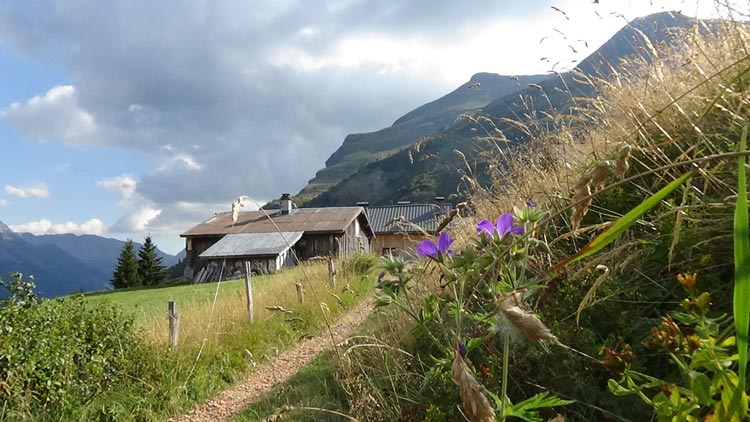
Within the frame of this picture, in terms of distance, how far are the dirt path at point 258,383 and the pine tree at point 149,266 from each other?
1411 inches

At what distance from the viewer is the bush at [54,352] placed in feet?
15.5

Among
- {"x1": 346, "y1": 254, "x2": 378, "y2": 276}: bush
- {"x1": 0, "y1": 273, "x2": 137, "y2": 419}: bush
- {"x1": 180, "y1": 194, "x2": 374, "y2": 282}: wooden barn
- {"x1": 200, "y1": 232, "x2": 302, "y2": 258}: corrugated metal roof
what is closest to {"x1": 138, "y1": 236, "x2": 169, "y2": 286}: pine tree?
{"x1": 180, "y1": 194, "x2": 374, "y2": 282}: wooden barn

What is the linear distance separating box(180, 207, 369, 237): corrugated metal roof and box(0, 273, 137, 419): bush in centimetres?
2555

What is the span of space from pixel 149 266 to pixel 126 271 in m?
2.41

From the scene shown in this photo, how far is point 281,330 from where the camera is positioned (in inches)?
355

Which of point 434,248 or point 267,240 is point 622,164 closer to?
point 434,248

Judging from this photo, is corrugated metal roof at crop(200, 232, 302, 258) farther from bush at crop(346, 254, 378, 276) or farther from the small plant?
the small plant

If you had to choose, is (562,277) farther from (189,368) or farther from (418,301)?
(189,368)

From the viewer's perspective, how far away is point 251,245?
30594 mm

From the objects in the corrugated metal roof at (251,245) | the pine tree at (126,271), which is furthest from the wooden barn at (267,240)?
the pine tree at (126,271)

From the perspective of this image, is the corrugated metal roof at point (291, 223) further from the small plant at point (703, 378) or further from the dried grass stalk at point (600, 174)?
the dried grass stalk at point (600, 174)

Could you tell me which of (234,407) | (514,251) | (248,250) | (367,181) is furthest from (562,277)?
(367,181)

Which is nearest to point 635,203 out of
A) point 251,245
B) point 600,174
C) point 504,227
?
point 504,227

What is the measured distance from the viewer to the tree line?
37938 millimetres
